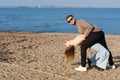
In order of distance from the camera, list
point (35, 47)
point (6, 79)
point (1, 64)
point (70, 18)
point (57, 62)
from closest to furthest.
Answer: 1. point (6, 79)
2. point (70, 18)
3. point (1, 64)
4. point (57, 62)
5. point (35, 47)

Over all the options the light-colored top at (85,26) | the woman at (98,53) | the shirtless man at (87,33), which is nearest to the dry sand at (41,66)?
the woman at (98,53)

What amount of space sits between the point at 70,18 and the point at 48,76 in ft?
5.17

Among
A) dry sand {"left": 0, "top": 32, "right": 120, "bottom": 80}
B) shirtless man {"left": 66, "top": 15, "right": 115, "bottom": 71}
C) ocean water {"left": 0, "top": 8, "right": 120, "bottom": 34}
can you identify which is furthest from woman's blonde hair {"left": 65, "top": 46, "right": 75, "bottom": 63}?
ocean water {"left": 0, "top": 8, "right": 120, "bottom": 34}

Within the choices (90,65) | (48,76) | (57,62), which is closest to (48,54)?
(57,62)

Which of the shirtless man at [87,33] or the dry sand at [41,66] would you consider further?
the shirtless man at [87,33]

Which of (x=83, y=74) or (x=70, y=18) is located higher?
(x=70, y=18)

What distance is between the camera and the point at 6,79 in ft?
29.3

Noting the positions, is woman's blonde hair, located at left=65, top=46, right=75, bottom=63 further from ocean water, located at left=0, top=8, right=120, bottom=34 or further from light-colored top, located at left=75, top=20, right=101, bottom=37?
ocean water, located at left=0, top=8, right=120, bottom=34

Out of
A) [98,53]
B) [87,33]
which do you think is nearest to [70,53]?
[98,53]

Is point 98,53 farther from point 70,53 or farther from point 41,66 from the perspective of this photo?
point 41,66

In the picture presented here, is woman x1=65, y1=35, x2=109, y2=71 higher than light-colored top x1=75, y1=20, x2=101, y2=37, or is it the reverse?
light-colored top x1=75, y1=20, x2=101, y2=37

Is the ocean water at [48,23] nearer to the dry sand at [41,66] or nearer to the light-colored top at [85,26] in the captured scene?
the dry sand at [41,66]

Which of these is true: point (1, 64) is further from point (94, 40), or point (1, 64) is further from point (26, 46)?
point (26, 46)

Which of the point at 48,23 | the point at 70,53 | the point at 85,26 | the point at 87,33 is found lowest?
the point at 70,53
